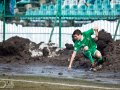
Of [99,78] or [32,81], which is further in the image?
[99,78]

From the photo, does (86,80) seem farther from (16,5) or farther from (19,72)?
(16,5)

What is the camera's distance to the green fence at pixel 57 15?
21011mm

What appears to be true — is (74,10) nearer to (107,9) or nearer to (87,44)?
(107,9)

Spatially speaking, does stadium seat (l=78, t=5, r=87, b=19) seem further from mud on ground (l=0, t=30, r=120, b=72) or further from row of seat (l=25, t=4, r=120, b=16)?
mud on ground (l=0, t=30, r=120, b=72)

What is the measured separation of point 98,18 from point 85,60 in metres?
3.91

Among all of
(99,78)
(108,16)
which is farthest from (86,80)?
(108,16)

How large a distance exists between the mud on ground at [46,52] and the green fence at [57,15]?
1.24 metres

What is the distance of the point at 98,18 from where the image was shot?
2123 centimetres

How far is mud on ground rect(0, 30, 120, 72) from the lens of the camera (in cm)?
1781

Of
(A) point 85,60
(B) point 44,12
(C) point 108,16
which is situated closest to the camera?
(A) point 85,60

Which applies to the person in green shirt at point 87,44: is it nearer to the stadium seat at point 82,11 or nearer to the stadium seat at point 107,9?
the stadium seat at point 107,9

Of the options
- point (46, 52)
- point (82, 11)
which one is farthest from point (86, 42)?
point (82, 11)

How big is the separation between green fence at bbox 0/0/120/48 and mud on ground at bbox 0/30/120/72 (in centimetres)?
124

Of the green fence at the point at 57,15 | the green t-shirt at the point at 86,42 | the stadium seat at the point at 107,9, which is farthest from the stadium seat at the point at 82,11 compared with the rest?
the green t-shirt at the point at 86,42
